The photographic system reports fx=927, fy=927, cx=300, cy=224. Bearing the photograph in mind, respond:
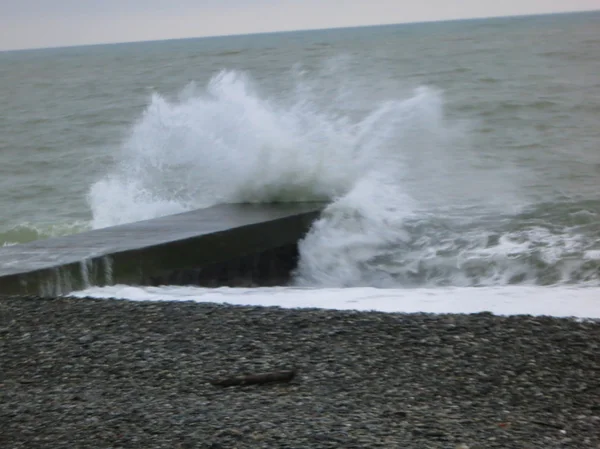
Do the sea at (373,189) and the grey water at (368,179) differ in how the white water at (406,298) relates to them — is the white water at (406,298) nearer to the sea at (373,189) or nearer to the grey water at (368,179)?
the sea at (373,189)

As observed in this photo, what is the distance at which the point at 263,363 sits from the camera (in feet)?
14.9

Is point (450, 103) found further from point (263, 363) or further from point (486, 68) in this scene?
point (263, 363)

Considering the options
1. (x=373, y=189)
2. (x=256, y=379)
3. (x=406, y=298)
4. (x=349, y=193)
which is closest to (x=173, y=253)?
(x=406, y=298)

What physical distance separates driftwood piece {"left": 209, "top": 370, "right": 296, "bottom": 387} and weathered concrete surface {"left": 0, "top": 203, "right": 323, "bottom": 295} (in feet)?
7.88

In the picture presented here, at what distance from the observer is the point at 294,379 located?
430 cm

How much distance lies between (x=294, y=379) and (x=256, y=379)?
7.0 inches

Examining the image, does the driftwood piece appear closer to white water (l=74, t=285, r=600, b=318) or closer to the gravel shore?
the gravel shore

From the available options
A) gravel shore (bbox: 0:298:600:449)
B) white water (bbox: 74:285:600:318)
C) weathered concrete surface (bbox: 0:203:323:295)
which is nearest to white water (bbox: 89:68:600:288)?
weathered concrete surface (bbox: 0:203:323:295)

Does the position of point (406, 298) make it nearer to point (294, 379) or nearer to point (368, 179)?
point (294, 379)

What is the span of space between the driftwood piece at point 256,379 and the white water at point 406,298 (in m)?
1.65

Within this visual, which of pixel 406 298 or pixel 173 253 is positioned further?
pixel 173 253

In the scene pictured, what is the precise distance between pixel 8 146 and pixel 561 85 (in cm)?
1250

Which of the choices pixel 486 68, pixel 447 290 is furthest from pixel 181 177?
pixel 486 68

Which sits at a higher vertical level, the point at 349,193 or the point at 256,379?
the point at 349,193
